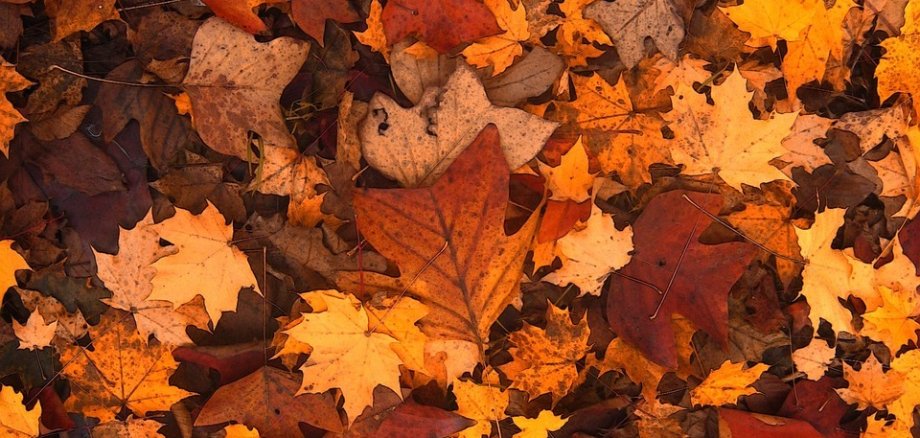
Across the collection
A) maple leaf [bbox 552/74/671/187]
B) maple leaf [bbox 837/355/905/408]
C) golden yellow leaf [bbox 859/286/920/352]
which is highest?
maple leaf [bbox 552/74/671/187]

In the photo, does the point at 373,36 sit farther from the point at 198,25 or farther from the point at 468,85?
the point at 198,25

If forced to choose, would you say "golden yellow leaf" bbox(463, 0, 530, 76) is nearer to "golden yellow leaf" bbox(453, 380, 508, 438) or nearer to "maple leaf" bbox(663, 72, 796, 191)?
"maple leaf" bbox(663, 72, 796, 191)

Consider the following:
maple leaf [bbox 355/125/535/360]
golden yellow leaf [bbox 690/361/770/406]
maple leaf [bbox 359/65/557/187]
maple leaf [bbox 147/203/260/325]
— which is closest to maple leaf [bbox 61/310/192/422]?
maple leaf [bbox 147/203/260/325]

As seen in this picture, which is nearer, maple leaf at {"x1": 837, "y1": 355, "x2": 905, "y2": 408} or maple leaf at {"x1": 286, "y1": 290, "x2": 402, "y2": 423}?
maple leaf at {"x1": 286, "y1": 290, "x2": 402, "y2": 423}

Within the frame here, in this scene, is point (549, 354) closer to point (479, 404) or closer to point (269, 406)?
point (479, 404)

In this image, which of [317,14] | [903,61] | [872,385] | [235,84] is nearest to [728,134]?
[903,61]

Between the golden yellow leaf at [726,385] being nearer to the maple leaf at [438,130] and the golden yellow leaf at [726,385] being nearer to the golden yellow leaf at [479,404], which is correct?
the golden yellow leaf at [479,404]

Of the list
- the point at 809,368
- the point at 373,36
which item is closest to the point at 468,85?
the point at 373,36
